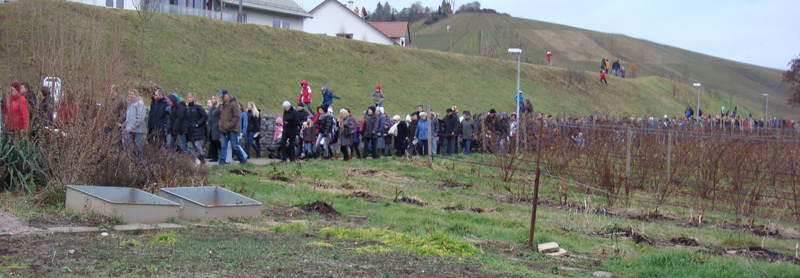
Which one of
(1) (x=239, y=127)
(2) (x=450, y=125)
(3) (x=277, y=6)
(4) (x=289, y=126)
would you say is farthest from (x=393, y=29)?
(1) (x=239, y=127)

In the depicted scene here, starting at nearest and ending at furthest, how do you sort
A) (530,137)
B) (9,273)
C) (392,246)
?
(9,273) < (392,246) < (530,137)

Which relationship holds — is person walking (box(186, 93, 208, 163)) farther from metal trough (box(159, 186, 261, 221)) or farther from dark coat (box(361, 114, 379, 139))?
metal trough (box(159, 186, 261, 221))

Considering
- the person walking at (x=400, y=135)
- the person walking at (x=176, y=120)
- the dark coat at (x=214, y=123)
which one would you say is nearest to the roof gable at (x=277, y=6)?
the person walking at (x=400, y=135)

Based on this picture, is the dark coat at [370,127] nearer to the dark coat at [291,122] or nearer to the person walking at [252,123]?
the dark coat at [291,122]

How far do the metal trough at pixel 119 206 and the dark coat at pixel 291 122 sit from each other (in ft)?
27.3

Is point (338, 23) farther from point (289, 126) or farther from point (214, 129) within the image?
point (214, 129)

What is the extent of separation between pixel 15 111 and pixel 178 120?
18.8ft

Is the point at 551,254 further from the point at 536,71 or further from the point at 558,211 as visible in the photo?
the point at 536,71

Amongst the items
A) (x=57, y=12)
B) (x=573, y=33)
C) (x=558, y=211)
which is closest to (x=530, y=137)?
(x=558, y=211)

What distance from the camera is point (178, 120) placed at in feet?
53.0

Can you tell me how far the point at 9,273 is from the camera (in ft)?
18.4

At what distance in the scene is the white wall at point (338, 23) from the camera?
225 ft

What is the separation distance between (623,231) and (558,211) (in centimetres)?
225

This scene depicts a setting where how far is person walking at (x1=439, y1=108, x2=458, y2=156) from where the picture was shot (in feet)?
75.6
